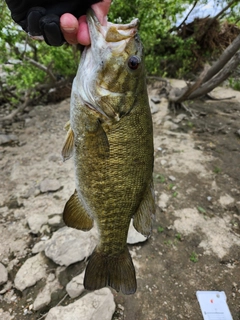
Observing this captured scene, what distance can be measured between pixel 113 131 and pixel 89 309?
1.81 meters

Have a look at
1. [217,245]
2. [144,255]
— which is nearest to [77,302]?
[144,255]

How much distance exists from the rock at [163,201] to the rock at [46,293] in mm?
1709

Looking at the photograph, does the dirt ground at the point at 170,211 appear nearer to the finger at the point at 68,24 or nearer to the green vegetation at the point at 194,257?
the green vegetation at the point at 194,257

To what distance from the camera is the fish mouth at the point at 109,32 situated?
122 centimetres

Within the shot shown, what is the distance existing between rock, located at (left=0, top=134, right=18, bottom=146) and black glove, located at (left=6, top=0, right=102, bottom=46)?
430 cm

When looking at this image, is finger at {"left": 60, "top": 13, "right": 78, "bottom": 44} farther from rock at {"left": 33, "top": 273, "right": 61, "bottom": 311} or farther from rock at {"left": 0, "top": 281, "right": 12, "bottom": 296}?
rock at {"left": 0, "top": 281, "right": 12, "bottom": 296}

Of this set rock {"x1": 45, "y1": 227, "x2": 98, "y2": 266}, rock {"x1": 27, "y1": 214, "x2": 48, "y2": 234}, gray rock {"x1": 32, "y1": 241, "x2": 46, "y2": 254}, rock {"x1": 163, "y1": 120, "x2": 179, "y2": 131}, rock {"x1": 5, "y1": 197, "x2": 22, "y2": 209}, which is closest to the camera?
rock {"x1": 45, "y1": 227, "x2": 98, "y2": 266}

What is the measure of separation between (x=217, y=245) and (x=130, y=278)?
1.94 metres

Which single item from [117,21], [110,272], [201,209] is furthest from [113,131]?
[117,21]

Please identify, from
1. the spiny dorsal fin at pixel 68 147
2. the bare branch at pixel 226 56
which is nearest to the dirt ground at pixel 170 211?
the bare branch at pixel 226 56

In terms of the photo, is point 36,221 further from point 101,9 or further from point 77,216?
point 101,9

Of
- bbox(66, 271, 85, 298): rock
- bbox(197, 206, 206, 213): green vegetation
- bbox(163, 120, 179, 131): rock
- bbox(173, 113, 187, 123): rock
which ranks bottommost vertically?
bbox(66, 271, 85, 298): rock

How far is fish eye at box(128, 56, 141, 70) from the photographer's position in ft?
4.32

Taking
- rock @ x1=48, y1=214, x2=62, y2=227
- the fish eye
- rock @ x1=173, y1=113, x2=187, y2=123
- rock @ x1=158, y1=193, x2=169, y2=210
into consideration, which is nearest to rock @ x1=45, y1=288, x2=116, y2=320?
rock @ x1=48, y1=214, x2=62, y2=227
